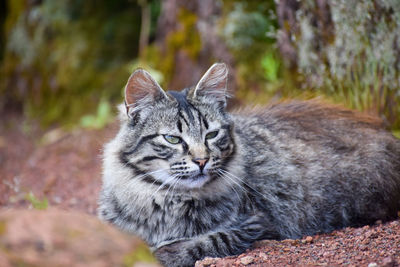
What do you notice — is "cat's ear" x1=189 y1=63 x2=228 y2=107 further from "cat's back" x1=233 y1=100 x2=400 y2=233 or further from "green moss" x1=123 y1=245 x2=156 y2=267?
"green moss" x1=123 y1=245 x2=156 y2=267

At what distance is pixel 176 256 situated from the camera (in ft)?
11.8

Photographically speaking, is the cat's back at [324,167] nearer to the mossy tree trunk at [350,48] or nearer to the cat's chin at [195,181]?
the cat's chin at [195,181]

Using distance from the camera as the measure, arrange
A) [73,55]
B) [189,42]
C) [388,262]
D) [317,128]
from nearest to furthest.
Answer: [388,262], [317,128], [189,42], [73,55]

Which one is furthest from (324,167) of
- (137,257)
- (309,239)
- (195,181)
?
(137,257)

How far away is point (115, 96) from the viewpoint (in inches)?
359

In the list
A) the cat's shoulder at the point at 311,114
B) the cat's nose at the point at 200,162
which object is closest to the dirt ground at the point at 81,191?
the cat's nose at the point at 200,162

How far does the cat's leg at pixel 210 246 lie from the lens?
361 centimetres

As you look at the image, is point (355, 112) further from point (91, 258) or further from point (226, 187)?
point (91, 258)

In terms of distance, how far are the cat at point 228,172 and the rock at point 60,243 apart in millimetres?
1142

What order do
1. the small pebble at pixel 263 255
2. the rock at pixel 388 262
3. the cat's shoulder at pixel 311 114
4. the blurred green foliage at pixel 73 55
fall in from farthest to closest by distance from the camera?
the blurred green foliage at pixel 73 55, the cat's shoulder at pixel 311 114, the small pebble at pixel 263 255, the rock at pixel 388 262

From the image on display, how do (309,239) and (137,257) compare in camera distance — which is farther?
(309,239)

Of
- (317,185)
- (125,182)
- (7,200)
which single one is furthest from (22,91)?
(317,185)

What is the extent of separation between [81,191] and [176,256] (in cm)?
295

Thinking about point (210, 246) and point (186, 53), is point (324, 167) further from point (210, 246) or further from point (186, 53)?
point (186, 53)
